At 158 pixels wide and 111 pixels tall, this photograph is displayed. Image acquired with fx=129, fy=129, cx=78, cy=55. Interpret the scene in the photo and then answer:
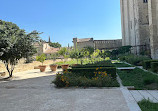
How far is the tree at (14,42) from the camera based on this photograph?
9438 millimetres

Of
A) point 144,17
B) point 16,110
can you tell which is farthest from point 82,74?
point 144,17

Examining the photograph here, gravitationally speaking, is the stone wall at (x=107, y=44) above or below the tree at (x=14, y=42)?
above

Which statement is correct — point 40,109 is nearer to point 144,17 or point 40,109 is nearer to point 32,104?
point 32,104

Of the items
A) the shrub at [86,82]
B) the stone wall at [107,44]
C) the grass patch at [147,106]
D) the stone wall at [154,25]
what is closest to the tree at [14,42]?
the shrub at [86,82]

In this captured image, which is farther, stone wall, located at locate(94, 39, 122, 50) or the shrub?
stone wall, located at locate(94, 39, 122, 50)

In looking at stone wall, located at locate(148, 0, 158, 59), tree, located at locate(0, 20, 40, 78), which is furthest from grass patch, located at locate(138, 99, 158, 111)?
stone wall, located at locate(148, 0, 158, 59)

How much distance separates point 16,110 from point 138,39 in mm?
28069

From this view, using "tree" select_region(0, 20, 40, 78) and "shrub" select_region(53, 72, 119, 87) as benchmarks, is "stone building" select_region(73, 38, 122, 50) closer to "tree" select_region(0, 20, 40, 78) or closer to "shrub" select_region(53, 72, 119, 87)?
"tree" select_region(0, 20, 40, 78)

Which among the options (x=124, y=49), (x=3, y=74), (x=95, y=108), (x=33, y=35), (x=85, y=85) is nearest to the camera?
(x=95, y=108)

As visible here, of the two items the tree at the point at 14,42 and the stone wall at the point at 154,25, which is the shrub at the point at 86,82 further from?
the stone wall at the point at 154,25

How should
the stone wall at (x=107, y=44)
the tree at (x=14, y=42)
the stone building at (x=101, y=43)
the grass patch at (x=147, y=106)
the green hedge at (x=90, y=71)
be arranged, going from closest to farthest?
the grass patch at (x=147, y=106)
the green hedge at (x=90, y=71)
the tree at (x=14, y=42)
the stone building at (x=101, y=43)
the stone wall at (x=107, y=44)

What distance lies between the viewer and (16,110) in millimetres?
3793

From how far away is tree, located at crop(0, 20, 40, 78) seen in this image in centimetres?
944

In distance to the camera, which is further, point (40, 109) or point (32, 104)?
point (32, 104)
